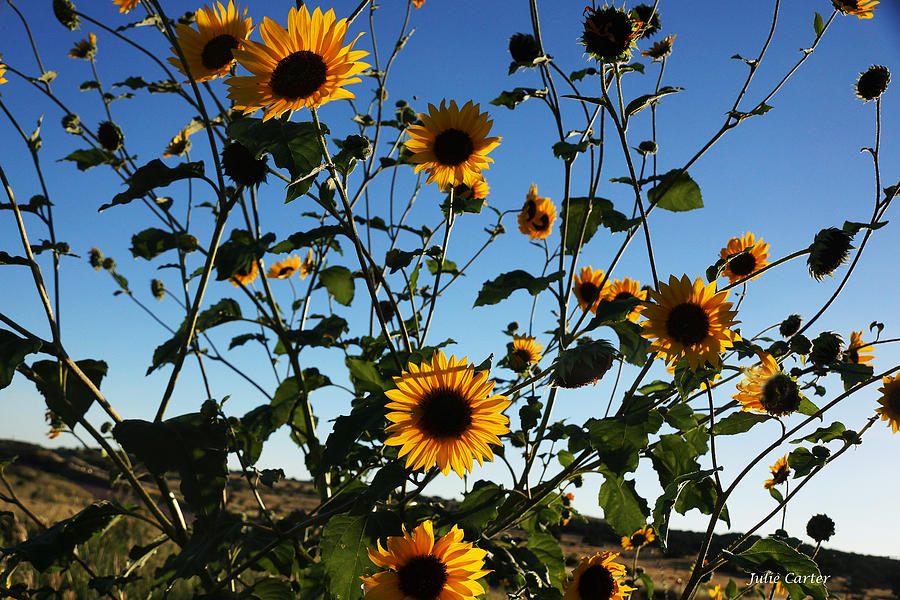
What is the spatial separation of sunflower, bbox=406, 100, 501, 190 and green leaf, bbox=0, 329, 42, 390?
1431 millimetres

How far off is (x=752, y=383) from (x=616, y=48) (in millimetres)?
1295

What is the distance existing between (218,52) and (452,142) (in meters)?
0.93

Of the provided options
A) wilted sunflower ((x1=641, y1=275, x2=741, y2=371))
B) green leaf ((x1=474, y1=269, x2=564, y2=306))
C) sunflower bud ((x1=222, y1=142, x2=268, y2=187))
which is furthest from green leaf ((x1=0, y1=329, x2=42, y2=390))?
wilted sunflower ((x1=641, y1=275, x2=741, y2=371))

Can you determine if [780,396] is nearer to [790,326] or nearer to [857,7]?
[790,326]

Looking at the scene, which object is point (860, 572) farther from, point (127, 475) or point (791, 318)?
point (127, 475)

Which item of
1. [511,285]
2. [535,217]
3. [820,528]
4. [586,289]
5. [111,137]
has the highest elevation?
[535,217]

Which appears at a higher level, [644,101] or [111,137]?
[111,137]

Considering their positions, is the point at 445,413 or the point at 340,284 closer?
the point at 445,413

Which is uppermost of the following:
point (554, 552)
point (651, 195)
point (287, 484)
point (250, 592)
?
point (287, 484)

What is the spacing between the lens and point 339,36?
178 cm

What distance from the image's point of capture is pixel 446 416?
77.9 inches

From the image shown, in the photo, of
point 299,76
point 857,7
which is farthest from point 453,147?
point 857,7

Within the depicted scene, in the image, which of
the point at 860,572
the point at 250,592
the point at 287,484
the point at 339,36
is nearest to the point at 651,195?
the point at 339,36

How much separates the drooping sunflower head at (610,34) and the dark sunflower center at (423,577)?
5.74 feet
